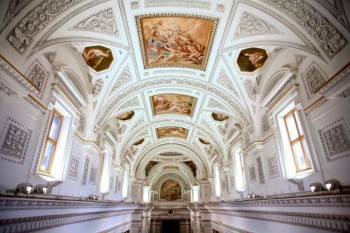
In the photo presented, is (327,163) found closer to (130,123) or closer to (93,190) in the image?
(93,190)

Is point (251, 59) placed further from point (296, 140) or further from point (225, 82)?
point (296, 140)

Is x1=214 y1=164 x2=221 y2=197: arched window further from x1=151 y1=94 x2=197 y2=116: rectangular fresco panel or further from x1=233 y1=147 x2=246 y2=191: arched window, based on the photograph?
x1=151 y1=94 x2=197 y2=116: rectangular fresco panel

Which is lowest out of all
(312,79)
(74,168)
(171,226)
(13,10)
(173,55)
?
(171,226)

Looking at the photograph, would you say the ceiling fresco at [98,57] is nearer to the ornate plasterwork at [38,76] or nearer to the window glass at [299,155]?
the ornate plasterwork at [38,76]

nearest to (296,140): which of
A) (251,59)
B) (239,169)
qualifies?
(251,59)

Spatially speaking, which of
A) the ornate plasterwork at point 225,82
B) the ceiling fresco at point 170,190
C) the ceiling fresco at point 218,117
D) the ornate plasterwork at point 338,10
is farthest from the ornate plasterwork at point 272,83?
the ceiling fresco at point 170,190

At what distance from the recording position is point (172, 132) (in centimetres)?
1841

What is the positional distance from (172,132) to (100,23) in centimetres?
1305

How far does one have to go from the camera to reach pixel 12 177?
4.28 m

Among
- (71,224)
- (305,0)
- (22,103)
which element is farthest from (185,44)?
(71,224)

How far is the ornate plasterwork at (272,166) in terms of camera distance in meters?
7.20

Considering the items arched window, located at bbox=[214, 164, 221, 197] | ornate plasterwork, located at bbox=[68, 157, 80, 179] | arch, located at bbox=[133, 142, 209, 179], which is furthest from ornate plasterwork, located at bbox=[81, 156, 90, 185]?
arch, located at bbox=[133, 142, 209, 179]

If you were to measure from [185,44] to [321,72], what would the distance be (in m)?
4.48

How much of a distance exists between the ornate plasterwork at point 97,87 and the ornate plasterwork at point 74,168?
8.98ft
